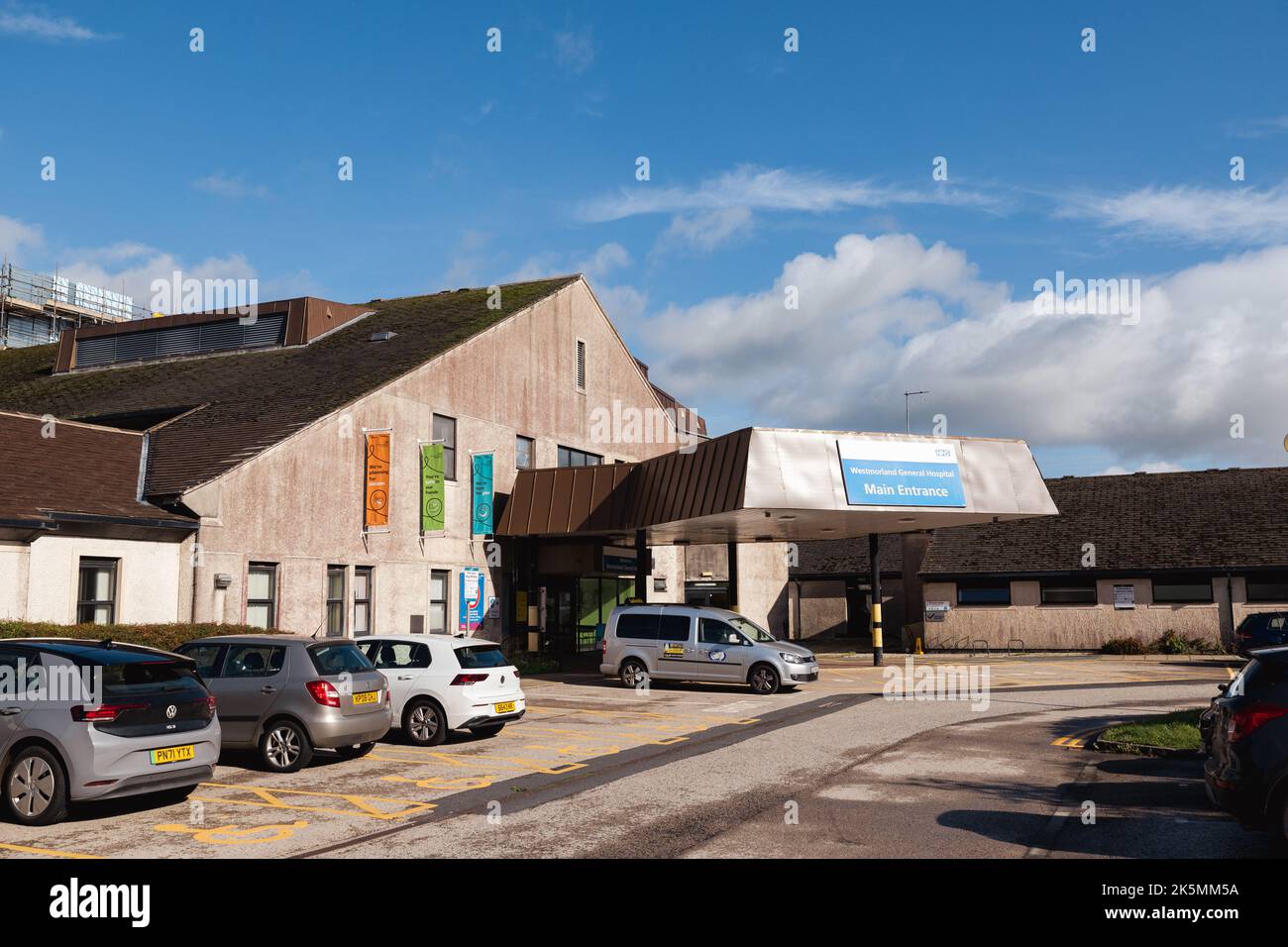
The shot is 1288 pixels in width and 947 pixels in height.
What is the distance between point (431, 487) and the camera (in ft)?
93.0

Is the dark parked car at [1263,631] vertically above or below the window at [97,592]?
below

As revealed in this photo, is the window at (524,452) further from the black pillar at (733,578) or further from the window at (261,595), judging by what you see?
the window at (261,595)

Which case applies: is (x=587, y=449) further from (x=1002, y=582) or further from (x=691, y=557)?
(x=1002, y=582)

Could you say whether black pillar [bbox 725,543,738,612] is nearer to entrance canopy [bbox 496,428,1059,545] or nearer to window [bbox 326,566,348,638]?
entrance canopy [bbox 496,428,1059,545]

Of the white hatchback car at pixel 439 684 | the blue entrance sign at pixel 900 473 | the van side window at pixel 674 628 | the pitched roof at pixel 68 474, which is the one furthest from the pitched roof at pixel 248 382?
the blue entrance sign at pixel 900 473

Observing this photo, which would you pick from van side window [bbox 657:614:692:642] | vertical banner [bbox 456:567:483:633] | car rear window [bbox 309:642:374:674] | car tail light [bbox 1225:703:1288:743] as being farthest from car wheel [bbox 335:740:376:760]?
vertical banner [bbox 456:567:483:633]

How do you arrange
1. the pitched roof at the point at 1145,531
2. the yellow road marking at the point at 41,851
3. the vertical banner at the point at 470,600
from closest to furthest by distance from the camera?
the yellow road marking at the point at 41,851, the vertical banner at the point at 470,600, the pitched roof at the point at 1145,531

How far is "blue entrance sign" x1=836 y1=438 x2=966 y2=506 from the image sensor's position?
87.3 feet

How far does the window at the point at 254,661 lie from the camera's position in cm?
1359

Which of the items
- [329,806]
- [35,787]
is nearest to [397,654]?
[329,806]

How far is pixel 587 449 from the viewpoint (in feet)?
119

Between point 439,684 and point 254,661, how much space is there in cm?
291

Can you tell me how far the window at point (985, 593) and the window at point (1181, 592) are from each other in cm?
525

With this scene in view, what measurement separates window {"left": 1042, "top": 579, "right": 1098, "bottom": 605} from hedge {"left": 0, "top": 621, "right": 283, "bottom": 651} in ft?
101
